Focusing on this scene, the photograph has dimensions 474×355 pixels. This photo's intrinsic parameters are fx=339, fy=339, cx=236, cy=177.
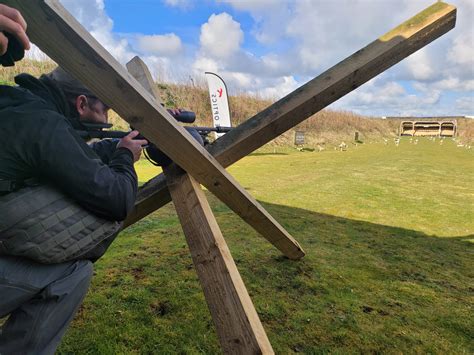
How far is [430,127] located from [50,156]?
61086 mm

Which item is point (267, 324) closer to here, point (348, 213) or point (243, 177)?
point (348, 213)

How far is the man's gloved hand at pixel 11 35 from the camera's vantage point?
98 cm

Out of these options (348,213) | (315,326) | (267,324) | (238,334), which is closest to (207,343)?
(267,324)

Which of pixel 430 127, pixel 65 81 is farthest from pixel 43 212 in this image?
pixel 430 127

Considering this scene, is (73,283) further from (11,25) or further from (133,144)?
(11,25)

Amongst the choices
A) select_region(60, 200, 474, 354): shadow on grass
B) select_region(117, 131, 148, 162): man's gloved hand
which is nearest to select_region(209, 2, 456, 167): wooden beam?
select_region(117, 131, 148, 162): man's gloved hand

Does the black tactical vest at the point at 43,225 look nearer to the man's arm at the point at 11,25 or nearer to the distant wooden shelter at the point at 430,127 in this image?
the man's arm at the point at 11,25

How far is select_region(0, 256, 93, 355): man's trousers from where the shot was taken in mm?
1248

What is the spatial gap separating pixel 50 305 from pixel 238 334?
738mm

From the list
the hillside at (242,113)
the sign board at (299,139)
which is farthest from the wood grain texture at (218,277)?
the sign board at (299,139)

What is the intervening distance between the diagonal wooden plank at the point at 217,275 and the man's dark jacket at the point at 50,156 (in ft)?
1.21

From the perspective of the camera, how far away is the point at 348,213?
233 inches

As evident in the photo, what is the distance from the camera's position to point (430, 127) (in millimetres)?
53250

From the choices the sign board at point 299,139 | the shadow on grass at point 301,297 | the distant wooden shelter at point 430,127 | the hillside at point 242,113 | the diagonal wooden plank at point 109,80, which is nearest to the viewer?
the diagonal wooden plank at point 109,80
